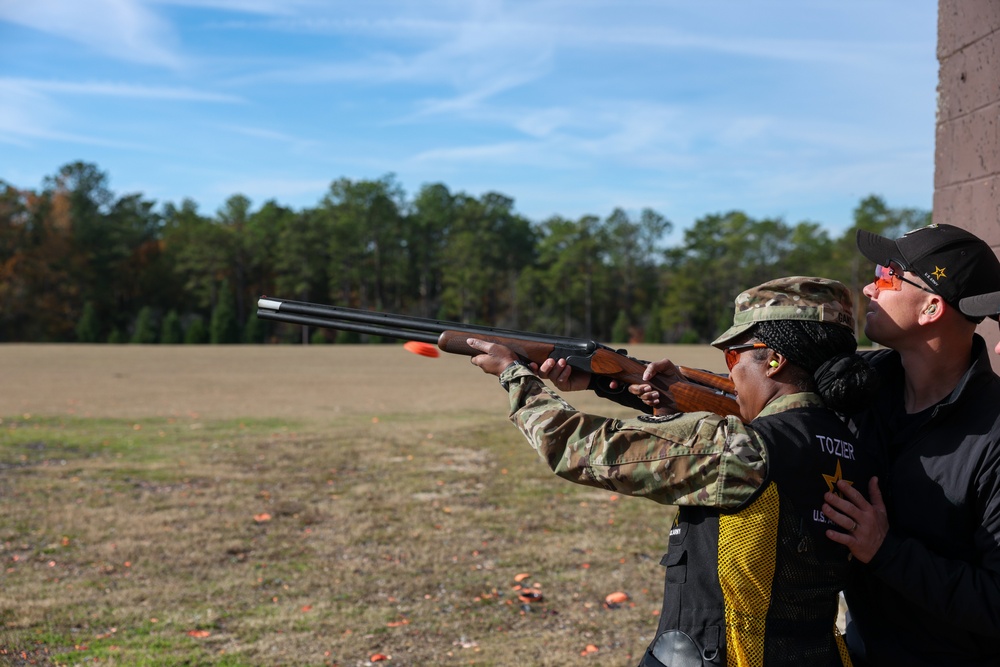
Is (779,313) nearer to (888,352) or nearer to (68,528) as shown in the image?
(888,352)

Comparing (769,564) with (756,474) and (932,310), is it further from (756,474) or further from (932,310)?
(932,310)

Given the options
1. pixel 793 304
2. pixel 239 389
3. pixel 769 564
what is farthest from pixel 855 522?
pixel 239 389

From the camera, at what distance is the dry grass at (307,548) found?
5156 mm

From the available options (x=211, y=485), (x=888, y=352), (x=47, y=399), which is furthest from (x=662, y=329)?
(x=888, y=352)

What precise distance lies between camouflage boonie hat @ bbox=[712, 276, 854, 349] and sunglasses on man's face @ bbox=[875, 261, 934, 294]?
183 millimetres

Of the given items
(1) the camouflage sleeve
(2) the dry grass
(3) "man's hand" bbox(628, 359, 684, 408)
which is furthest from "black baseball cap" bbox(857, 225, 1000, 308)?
(2) the dry grass

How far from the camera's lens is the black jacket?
2.07 metres

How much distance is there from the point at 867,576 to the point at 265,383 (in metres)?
24.3

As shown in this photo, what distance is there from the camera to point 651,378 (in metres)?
3.03

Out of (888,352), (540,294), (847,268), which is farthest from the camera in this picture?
(540,294)

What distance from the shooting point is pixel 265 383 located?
82.7 ft

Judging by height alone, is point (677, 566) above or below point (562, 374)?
below

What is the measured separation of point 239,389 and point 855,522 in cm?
2238

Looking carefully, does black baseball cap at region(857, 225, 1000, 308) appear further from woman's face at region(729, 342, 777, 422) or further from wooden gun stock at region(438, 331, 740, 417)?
wooden gun stock at region(438, 331, 740, 417)
